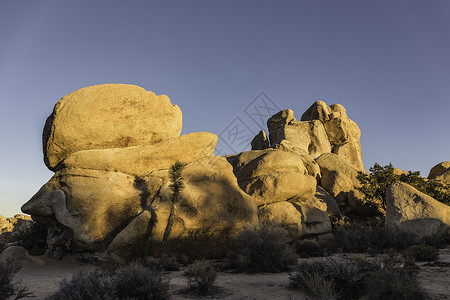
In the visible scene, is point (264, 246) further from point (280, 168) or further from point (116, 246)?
point (280, 168)

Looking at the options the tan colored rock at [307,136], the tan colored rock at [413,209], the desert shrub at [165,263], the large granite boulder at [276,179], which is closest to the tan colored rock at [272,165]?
the large granite boulder at [276,179]

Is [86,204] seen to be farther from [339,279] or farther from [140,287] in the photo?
[339,279]

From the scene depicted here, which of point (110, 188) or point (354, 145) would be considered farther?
point (354, 145)

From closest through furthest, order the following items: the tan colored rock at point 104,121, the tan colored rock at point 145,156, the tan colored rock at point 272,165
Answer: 1. the tan colored rock at point 145,156
2. the tan colored rock at point 104,121
3. the tan colored rock at point 272,165

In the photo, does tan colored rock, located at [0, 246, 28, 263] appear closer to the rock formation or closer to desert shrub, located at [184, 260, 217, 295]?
the rock formation

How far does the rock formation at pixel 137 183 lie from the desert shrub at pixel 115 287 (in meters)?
6.03

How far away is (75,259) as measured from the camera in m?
13.8

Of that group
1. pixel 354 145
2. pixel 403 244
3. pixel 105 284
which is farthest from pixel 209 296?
pixel 354 145

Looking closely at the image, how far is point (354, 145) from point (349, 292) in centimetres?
4386

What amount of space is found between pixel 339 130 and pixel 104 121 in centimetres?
3892

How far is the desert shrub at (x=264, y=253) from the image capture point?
1074 cm

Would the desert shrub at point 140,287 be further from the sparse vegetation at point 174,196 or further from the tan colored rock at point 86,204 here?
the tan colored rock at point 86,204

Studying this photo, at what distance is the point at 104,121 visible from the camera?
633 inches

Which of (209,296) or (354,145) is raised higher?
(354,145)
